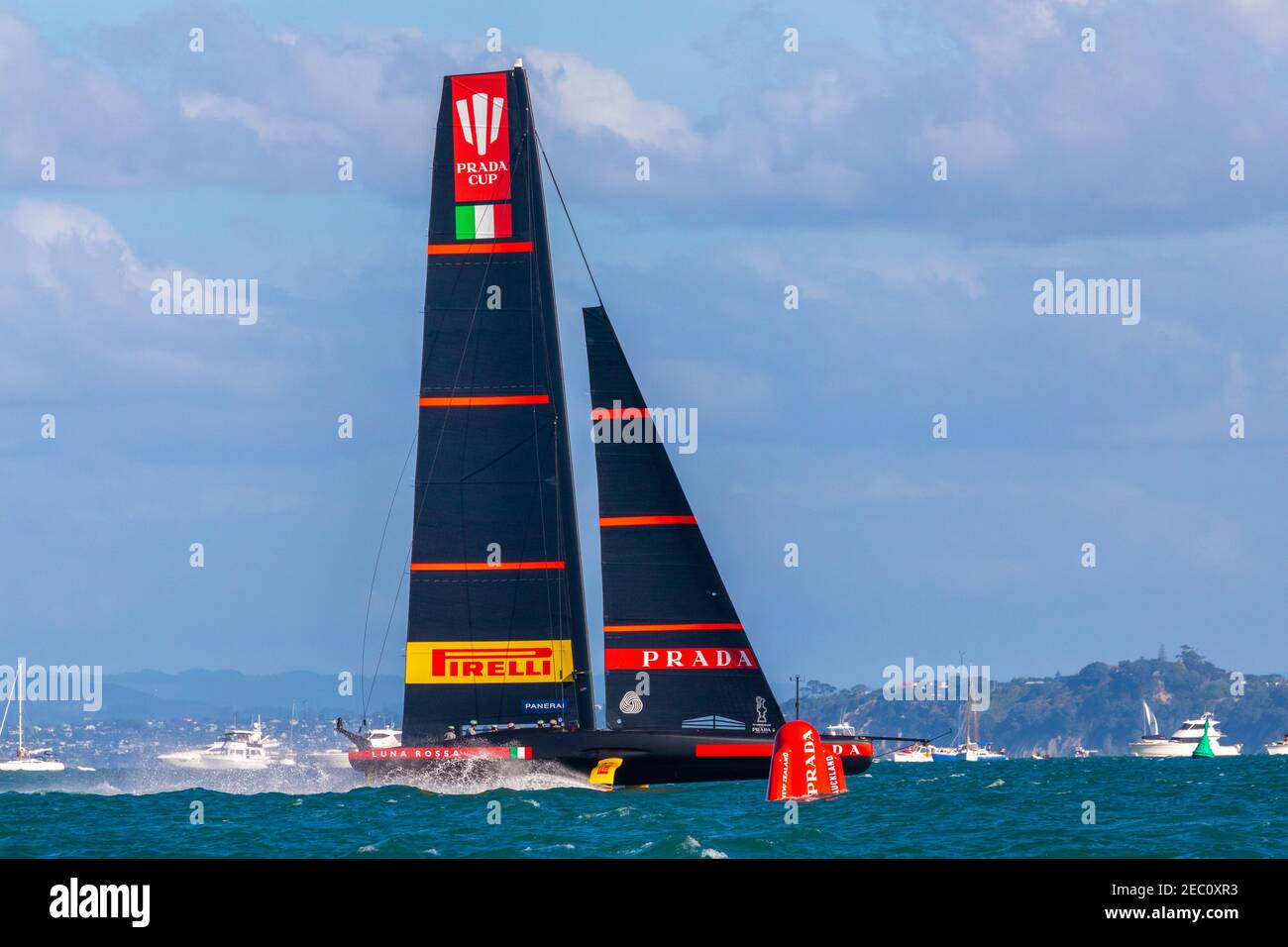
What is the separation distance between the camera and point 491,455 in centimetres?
4325

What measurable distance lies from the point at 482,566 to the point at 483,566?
0.02 m

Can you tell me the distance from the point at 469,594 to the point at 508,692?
244cm

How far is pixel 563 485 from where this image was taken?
43594 millimetres

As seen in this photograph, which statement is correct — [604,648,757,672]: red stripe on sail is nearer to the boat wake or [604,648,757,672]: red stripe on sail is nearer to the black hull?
the black hull

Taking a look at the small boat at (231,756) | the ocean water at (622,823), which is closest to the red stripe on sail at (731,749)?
the ocean water at (622,823)

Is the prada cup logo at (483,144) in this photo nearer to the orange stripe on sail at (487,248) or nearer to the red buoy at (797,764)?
the orange stripe on sail at (487,248)

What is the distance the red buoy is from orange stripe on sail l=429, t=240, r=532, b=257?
12.7 meters

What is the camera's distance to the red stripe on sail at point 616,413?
42.8m

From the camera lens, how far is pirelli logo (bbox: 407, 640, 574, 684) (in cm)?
4369
